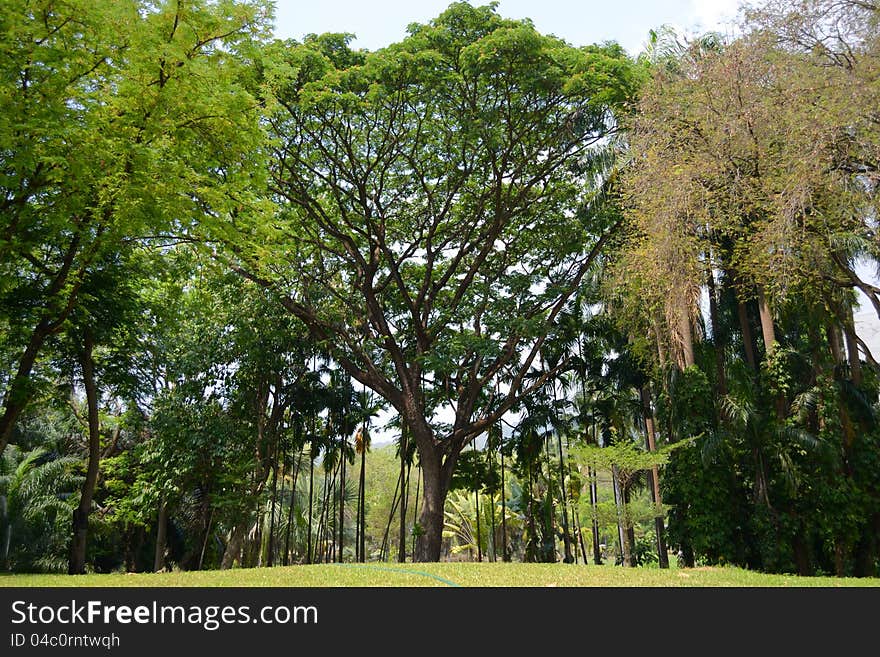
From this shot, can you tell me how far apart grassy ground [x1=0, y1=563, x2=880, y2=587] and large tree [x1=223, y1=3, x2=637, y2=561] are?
543 cm

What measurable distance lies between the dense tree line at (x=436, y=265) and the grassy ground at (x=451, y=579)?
4.35 meters

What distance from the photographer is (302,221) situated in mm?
16031

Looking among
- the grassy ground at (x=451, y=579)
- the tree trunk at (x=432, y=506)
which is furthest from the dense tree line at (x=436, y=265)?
the grassy ground at (x=451, y=579)

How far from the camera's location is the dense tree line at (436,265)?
28.8ft

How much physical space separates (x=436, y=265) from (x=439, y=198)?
2.15m

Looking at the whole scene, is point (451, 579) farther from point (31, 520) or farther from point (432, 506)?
point (31, 520)

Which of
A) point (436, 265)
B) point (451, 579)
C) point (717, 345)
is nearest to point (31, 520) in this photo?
point (436, 265)

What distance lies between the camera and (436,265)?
705 inches

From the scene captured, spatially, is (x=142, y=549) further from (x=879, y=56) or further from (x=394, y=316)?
(x=879, y=56)

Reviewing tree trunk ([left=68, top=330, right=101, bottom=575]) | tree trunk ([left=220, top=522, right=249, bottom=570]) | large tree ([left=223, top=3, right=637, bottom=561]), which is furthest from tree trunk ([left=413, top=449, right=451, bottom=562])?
tree trunk ([left=220, top=522, right=249, bottom=570])

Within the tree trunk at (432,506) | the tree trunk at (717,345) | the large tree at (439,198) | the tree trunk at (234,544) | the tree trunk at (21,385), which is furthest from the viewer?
the tree trunk at (234,544)

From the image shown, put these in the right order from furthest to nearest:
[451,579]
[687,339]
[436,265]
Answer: [436,265], [687,339], [451,579]

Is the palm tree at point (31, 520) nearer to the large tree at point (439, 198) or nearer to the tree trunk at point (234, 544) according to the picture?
the tree trunk at point (234, 544)

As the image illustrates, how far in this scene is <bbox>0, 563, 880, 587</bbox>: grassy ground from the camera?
27.8 ft
